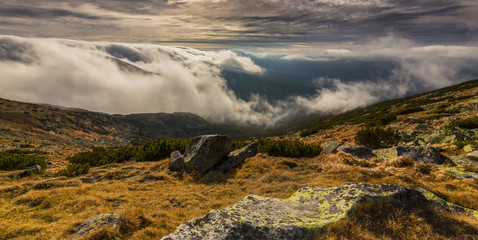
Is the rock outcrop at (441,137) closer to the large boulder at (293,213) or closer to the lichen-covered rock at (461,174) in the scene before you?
the lichen-covered rock at (461,174)

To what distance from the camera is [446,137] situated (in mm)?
16703

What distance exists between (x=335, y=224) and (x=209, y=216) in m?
2.79

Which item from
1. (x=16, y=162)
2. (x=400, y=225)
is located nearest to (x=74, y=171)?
(x=16, y=162)

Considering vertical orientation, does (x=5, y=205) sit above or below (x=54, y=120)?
above

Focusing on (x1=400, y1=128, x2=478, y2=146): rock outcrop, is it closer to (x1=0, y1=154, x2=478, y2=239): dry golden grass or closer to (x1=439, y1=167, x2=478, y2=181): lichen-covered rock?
(x1=439, y1=167, x2=478, y2=181): lichen-covered rock

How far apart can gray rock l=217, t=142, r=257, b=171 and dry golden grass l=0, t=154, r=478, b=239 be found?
93cm

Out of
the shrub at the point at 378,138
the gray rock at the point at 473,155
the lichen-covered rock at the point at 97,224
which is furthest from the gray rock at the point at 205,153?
the gray rock at the point at 473,155

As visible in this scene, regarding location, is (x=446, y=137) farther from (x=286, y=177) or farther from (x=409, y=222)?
(x=409, y=222)

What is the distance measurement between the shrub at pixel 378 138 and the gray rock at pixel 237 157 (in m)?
9.96

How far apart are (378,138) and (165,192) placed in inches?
704

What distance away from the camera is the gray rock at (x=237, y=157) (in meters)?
14.7

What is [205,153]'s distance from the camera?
46.7 ft

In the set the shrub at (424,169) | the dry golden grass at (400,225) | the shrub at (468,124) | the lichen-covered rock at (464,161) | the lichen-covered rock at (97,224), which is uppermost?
the dry golden grass at (400,225)

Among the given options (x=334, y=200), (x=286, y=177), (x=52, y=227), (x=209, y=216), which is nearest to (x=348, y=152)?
(x=286, y=177)
